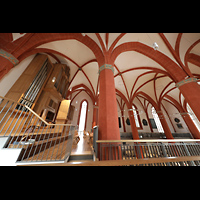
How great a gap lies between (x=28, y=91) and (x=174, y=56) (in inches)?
396

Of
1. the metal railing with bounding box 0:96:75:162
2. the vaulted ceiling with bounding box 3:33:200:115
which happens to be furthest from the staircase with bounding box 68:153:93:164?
the vaulted ceiling with bounding box 3:33:200:115

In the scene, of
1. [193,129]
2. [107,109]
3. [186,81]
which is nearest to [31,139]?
[107,109]

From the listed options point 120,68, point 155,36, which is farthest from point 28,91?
point 155,36

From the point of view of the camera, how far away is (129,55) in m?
7.63

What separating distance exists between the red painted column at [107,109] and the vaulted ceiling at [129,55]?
1697 millimetres

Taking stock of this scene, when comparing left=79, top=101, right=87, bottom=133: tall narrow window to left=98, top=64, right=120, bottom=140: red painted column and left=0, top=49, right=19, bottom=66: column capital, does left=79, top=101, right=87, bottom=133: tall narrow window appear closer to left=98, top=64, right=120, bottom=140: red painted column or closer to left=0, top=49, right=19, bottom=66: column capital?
left=98, top=64, right=120, bottom=140: red painted column

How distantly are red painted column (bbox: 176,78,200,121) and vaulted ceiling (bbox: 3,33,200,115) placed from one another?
828mm

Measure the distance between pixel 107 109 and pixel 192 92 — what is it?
538cm

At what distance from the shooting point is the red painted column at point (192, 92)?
4.40 m

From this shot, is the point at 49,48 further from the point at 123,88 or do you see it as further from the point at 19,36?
the point at 123,88

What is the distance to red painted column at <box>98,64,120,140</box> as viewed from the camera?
3238 mm

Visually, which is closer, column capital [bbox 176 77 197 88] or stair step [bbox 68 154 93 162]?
stair step [bbox 68 154 93 162]

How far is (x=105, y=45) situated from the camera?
218 inches
